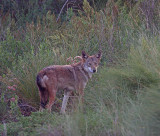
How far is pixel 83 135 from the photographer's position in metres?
4.62

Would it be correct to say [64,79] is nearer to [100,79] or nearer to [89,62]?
[89,62]

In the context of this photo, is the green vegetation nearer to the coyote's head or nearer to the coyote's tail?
the coyote's head

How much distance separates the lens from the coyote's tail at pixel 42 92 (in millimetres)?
7008

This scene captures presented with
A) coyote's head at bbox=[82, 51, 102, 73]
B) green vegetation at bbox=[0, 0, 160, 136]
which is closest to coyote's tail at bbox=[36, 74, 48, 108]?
green vegetation at bbox=[0, 0, 160, 136]

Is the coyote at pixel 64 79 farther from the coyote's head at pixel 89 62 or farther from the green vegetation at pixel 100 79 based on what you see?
the green vegetation at pixel 100 79

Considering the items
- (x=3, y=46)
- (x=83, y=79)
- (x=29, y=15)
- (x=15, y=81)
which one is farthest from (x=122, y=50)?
Result: (x=29, y=15)

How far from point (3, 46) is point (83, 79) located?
3.21 metres

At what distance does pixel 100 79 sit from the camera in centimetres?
689

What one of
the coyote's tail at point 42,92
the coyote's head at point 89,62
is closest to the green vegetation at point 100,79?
the coyote's head at point 89,62

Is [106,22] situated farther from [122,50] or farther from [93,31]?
[122,50]

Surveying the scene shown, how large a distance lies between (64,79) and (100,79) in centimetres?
106

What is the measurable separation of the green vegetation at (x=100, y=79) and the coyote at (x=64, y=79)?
28cm

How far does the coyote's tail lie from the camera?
7008 millimetres

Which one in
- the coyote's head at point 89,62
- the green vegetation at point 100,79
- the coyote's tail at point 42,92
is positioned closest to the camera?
the green vegetation at point 100,79
